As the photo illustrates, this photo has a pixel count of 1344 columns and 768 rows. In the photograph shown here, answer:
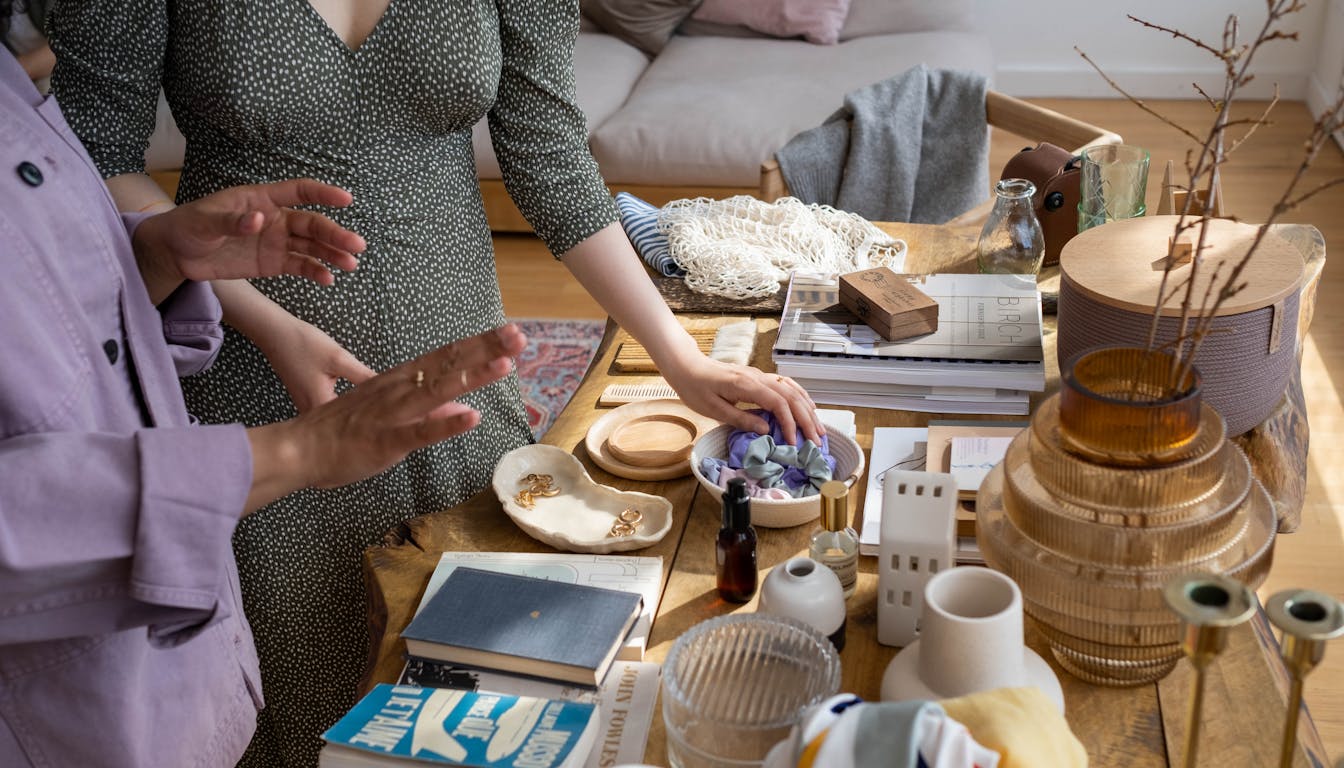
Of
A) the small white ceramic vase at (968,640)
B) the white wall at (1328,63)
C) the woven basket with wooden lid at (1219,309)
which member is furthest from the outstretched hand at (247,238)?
the white wall at (1328,63)

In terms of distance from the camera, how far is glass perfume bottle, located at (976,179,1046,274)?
1665 millimetres

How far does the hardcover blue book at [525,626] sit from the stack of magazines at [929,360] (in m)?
0.49

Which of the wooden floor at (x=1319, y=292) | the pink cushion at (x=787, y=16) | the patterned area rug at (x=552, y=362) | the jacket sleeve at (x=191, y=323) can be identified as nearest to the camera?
the jacket sleeve at (x=191, y=323)

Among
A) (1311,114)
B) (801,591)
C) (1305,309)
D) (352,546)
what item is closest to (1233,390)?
(1305,309)

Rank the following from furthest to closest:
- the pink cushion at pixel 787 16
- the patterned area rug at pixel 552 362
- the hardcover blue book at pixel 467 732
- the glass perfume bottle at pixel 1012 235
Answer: the pink cushion at pixel 787 16 < the patterned area rug at pixel 552 362 < the glass perfume bottle at pixel 1012 235 < the hardcover blue book at pixel 467 732

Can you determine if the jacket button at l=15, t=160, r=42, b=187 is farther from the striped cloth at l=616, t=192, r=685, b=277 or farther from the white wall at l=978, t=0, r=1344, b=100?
the white wall at l=978, t=0, r=1344, b=100

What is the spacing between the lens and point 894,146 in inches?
103

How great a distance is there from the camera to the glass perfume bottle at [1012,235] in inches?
65.6

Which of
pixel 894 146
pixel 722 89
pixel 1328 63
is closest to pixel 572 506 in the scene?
pixel 894 146

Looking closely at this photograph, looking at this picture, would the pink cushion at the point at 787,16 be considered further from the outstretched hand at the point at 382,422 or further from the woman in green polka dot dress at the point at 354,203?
the outstretched hand at the point at 382,422

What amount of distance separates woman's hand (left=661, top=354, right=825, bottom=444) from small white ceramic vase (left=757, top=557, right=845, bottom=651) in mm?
270

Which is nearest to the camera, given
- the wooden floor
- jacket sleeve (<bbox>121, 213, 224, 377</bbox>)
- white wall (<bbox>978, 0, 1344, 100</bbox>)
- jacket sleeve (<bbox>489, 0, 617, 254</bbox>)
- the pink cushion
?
jacket sleeve (<bbox>121, 213, 224, 377</bbox>)

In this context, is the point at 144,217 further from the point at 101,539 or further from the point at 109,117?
the point at 101,539

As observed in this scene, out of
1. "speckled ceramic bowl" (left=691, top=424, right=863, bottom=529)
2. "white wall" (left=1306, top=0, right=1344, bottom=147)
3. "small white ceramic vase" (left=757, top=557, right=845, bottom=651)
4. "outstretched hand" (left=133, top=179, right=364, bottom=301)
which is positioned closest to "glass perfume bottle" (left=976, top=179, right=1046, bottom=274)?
"speckled ceramic bowl" (left=691, top=424, right=863, bottom=529)
